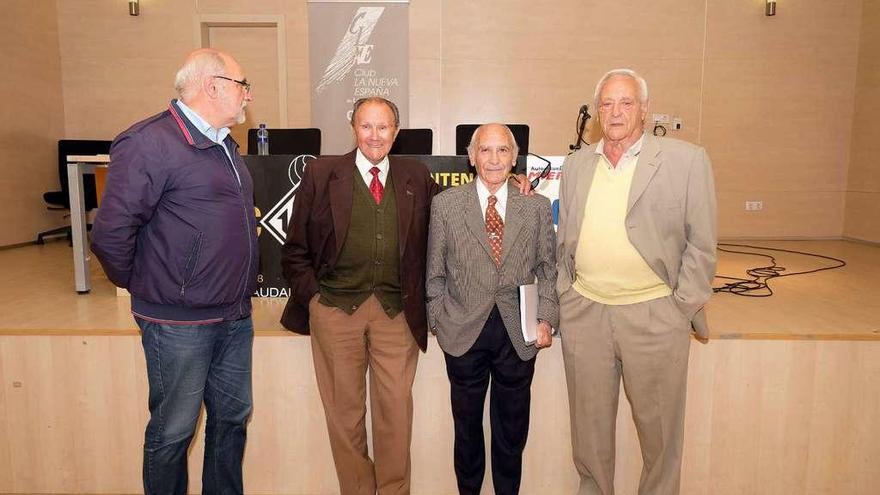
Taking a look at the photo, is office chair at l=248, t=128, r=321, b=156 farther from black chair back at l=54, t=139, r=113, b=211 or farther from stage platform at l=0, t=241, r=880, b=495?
black chair back at l=54, t=139, r=113, b=211

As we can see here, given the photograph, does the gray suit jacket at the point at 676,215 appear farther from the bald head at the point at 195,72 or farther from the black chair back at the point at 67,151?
the black chair back at the point at 67,151

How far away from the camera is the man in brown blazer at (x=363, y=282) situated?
2012 mm

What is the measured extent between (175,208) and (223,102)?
355mm

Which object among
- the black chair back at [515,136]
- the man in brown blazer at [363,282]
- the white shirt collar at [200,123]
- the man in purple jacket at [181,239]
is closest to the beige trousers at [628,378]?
the man in brown blazer at [363,282]

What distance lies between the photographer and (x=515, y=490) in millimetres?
2184

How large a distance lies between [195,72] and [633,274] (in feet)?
4.92

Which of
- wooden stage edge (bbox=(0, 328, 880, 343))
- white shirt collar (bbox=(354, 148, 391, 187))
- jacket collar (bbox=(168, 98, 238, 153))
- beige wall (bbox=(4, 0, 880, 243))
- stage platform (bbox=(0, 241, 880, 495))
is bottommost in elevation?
stage platform (bbox=(0, 241, 880, 495))

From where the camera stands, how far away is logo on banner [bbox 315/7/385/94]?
668 cm

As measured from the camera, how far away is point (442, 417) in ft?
8.71

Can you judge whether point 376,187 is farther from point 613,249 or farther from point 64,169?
point 64,169

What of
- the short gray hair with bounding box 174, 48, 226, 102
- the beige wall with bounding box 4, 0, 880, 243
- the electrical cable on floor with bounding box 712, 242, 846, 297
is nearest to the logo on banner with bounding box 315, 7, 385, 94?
the beige wall with bounding box 4, 0, 880, 243

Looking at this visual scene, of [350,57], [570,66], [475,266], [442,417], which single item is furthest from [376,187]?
[570,66]

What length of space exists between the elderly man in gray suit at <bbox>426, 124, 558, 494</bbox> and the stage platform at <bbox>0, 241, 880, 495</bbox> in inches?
21.4

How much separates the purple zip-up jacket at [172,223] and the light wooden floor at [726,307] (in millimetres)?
911
